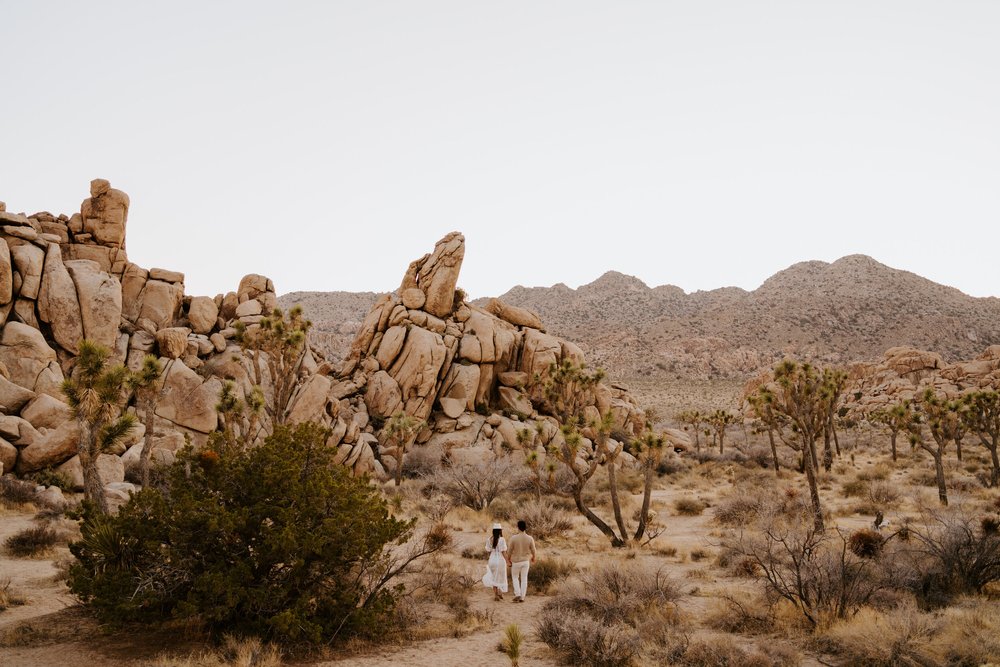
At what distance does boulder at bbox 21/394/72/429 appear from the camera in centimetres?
2314

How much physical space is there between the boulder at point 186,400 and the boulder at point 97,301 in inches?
120

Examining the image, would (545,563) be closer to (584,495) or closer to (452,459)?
(584,495)

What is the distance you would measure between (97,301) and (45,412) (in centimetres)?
698

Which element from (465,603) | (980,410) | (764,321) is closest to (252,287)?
(465,603)

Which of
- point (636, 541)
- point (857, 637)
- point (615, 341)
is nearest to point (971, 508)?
point (636, 541)

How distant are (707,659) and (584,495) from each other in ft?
64.5

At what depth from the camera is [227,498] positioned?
9.18 m

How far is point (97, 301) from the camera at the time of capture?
28406 mm

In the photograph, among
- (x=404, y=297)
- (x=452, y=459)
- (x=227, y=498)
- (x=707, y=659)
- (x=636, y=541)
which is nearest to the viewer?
(x=707, y=659)

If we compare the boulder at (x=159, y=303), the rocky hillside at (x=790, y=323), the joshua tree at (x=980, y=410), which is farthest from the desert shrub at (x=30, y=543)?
the rocky hillside at (x=790, y=323)

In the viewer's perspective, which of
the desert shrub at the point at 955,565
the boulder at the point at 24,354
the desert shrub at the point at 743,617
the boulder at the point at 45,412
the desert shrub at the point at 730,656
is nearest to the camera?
the desert shrub at the point at 730,656

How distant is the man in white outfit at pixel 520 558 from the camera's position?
12484 mm

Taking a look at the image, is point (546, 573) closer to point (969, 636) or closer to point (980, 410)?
point (969, 636)

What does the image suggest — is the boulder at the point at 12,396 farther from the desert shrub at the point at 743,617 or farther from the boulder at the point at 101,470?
the desert shrub at the point at 743,617
